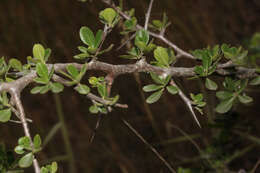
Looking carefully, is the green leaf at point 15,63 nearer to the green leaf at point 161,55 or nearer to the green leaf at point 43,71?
the green leaf at point 43,71

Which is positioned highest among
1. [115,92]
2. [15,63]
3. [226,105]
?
[15,63]

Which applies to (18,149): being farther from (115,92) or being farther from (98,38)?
(115,92)

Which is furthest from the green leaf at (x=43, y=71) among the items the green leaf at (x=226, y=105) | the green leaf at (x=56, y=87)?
the green leaf at (x=226, y=105)

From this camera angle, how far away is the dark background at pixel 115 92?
5.38ft

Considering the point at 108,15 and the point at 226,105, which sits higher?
the point at 108,15

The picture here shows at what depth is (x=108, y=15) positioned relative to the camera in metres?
0.41

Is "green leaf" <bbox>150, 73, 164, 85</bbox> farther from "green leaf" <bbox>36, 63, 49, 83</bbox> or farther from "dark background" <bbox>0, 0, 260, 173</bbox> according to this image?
"dark background" <bbox>0, 0, 260, 173</bbox>

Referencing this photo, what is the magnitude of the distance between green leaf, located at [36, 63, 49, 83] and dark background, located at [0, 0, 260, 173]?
1214 millimetres

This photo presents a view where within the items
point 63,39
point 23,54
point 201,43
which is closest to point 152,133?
point 201,43

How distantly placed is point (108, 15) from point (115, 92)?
1.41 metres

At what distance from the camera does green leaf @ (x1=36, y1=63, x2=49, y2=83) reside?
13.5 inches

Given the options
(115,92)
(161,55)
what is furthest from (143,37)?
(115,92)

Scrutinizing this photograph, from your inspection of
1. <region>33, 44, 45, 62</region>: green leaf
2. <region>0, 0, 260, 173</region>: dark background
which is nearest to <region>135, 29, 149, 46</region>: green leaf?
<region>33, 44, 45, 62</region>: green leaf

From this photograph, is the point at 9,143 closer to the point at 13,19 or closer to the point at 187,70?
the point at 13,19
